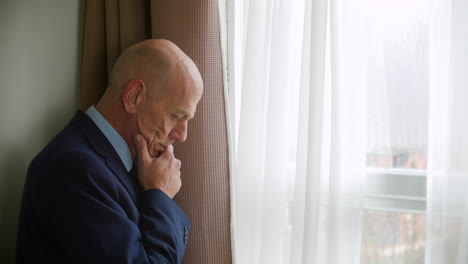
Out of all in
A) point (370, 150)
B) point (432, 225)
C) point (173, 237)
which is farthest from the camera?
point (370, 150)

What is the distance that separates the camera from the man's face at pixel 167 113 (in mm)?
1360

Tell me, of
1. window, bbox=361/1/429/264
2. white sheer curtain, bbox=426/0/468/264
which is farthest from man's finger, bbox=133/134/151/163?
white sheer curtain, bbox=426/0/468/264

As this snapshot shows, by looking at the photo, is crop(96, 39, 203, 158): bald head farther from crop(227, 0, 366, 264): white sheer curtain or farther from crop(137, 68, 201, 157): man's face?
crop(227, 0, 366, 264): white sheer curtain

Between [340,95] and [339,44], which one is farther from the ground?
[339,44]

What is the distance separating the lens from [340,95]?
58.5 inches

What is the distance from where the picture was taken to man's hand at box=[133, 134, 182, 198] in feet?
4.56

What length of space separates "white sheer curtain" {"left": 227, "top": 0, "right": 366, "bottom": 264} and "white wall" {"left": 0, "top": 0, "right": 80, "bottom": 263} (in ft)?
1.83

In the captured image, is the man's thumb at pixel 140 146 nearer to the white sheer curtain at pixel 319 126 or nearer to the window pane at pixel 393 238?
the white sheer curtain at pixel 319 126

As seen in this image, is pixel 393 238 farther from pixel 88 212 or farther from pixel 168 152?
pixel 88 212

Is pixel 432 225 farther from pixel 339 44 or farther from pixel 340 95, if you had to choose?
pixel 339 44

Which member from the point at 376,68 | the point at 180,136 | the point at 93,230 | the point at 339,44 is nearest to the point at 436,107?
the point at 376,68

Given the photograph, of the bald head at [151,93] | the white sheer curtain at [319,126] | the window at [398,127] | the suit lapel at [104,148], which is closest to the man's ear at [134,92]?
the bald head at [151,93]

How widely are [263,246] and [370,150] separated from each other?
45cm

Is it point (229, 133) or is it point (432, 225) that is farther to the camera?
point (229, 133)
